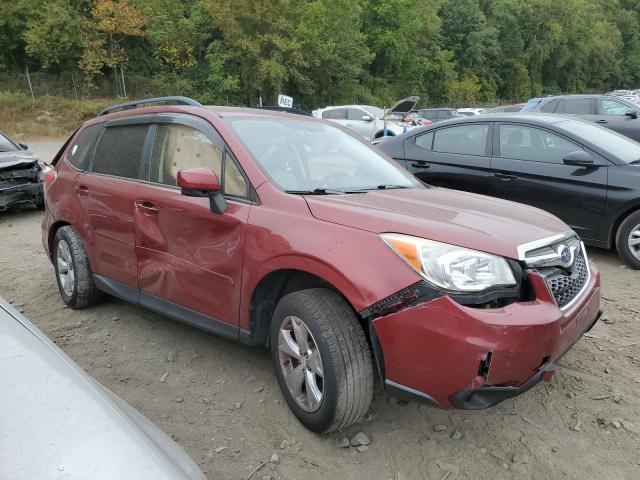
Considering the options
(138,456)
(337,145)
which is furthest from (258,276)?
(138,456)

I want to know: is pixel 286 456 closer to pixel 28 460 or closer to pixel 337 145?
pixel 28 460

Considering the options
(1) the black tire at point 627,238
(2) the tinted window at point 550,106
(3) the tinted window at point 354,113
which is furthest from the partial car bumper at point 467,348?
(3) the tinted window at point 354,113

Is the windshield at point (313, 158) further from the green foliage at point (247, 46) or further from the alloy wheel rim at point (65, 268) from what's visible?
the green foliage at point (247, 46)

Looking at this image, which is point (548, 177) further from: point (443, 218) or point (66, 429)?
point (66, 429)

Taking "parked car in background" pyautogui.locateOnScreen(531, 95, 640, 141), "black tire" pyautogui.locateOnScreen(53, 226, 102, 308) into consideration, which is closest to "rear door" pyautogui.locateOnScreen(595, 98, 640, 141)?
"parked car in background" pyautogui.locateOnScreen(531, 95, 640, 141)

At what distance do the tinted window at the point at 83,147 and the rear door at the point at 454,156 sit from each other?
3.77 m

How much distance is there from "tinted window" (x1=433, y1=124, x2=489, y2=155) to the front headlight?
4.06m

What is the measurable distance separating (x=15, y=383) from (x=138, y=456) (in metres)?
0.46

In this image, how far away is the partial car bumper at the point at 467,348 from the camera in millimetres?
2160

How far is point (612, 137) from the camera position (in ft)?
19.1

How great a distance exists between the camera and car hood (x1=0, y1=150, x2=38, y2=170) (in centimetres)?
805

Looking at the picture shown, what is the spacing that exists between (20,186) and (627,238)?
8351 mm

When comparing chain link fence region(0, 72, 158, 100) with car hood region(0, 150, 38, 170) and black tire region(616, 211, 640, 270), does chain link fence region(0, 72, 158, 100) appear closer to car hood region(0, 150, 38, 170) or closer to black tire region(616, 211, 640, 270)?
car hood region(0, 150, 38, 170)

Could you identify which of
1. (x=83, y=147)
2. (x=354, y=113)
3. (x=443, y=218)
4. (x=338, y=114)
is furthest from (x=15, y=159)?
(x=354, y=113)
